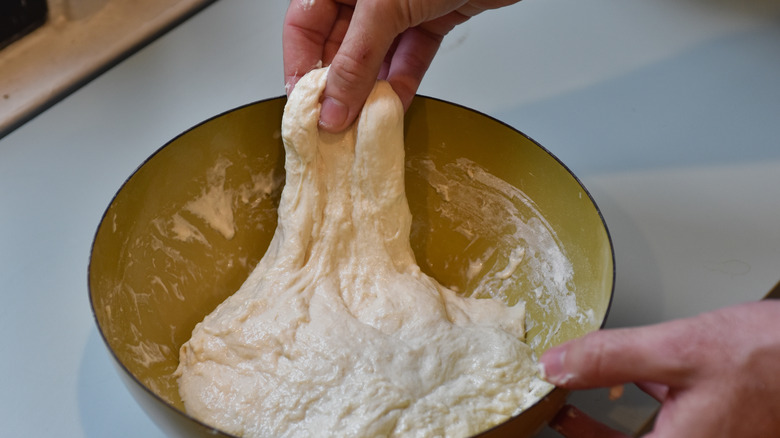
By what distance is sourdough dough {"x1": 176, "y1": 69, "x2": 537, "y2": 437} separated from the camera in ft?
3.58

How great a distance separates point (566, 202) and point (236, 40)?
3.68ft

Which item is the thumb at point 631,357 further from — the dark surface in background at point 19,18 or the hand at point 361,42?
the dark surface in background at point 19,18

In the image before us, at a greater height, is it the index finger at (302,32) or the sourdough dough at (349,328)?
the index finger at (302,32)

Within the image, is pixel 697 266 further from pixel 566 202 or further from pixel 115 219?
pixel 115 219

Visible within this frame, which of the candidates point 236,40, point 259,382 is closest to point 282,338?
point 259,382

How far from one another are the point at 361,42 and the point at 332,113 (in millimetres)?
154

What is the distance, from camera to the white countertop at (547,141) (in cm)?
127

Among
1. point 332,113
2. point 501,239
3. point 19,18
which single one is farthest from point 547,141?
point 19,18

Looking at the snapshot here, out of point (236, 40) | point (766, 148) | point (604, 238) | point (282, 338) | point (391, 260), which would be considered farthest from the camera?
point (236, 40)

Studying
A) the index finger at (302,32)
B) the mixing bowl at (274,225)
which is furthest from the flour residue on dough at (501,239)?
the index finger at (302,32)

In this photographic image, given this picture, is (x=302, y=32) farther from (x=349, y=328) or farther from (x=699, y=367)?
(x=699, y=367)

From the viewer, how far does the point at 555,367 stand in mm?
863

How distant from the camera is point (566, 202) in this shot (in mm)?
1223

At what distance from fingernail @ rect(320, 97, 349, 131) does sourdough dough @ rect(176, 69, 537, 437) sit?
0.07 feet
